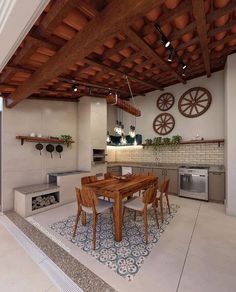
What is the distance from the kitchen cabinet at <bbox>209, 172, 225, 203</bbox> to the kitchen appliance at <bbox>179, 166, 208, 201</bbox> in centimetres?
11

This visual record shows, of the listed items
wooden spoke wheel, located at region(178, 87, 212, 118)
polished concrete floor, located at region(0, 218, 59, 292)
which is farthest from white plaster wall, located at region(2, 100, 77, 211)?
wooden spoke wheel, located at region(178, 87, 212, 118)

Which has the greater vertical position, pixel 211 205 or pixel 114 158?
pixel 114 158

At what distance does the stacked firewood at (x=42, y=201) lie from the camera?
3.68 m

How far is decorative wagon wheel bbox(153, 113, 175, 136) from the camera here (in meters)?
5.33

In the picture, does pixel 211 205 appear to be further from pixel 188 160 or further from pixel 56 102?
pixel 56 102

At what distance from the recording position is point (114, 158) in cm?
678

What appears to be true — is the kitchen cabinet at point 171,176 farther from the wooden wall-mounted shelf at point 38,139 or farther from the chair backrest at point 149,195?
the wooden wall-mounted shelf at point 38,139

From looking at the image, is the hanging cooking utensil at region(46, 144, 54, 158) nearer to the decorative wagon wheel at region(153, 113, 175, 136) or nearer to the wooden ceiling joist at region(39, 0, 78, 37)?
the wooden ceiling joist at region(39, 0, 78, 37)

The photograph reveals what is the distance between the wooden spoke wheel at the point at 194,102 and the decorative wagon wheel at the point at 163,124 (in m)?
0.43

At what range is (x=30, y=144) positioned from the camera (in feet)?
13.8

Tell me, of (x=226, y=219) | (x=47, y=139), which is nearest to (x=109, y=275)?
(x=226, y=219)

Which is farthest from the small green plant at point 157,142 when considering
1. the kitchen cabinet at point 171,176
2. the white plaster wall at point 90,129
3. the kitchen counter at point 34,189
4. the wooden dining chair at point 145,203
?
the kitchen counter at point 34,189

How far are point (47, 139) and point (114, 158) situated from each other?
10.1 feet

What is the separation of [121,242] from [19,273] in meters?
1.29
